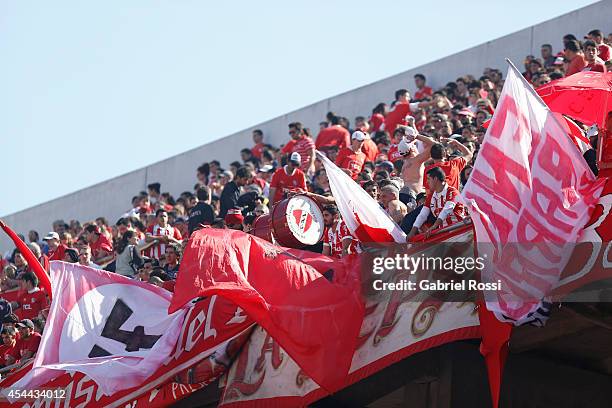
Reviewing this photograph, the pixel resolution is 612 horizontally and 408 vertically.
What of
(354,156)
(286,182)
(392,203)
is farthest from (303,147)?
(392,203)

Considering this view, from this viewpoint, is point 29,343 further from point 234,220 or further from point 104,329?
point 104,329

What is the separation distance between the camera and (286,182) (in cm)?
1748

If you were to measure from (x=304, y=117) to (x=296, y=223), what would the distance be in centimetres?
1533

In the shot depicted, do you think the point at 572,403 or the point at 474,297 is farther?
the point at 572,403

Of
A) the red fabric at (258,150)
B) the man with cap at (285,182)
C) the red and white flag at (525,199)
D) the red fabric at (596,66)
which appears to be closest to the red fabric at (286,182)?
the man with cap at (285,182)

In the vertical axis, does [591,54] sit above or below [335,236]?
above

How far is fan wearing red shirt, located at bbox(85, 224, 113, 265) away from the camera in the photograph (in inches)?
796

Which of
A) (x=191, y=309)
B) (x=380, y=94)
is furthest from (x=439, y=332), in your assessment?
(x=380, y=94)

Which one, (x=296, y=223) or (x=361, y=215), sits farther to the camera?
(x=296, y=223)

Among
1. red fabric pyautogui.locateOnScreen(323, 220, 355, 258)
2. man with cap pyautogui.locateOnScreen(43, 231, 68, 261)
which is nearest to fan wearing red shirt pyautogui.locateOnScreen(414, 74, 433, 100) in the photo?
man with cap pyautogui.locateOnScreen(43, 231, 68, 261)

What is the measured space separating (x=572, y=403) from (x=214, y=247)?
139 inches

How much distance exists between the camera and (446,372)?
38.5 ft

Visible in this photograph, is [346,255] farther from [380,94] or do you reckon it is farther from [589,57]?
[380,94]

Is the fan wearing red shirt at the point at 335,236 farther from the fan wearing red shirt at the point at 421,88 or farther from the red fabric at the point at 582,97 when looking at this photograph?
the fan wearing red shirt at the point at 421,88
